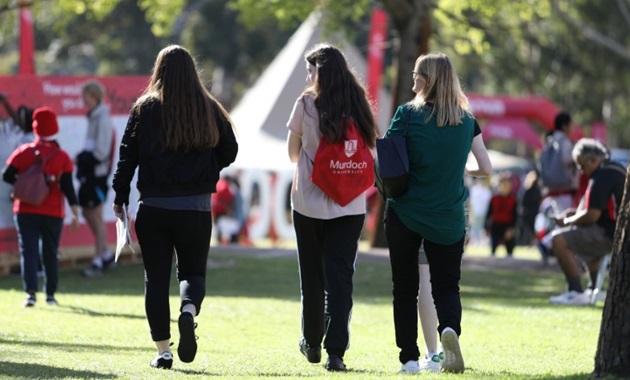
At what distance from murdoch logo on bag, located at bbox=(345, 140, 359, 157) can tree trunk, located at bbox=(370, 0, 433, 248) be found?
12.3 meters

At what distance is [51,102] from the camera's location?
15648 millimetres

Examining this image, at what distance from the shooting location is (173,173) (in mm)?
7750

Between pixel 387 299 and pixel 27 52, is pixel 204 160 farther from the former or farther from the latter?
pixel 27 52

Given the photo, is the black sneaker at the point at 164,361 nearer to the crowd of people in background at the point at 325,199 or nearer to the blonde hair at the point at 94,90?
the crowd of people in background at the point at 325,199

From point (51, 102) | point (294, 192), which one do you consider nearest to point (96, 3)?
point (51, 102)

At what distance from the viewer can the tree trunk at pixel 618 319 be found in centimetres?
644

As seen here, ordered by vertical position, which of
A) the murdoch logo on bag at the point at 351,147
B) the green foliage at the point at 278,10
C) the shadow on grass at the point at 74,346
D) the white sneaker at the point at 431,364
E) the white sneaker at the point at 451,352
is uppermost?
the green foliage at the point at 278,10

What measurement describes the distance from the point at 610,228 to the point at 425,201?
5546 millimetres

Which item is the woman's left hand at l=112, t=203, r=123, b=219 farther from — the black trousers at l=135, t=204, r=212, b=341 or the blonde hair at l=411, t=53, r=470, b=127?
the blonde hair at l=411, t=53, r=470, b=127

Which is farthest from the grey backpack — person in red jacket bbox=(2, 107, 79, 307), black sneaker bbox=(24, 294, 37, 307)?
black sneaker bbox=(24, 294, 37, 307)

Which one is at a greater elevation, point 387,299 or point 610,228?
point 610,228

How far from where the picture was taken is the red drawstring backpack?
25.9 feet

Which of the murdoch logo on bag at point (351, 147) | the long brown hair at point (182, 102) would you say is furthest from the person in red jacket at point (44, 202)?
the murdoch logo on bag at point (351, 147)

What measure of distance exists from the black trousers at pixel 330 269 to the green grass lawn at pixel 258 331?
0.85ft
